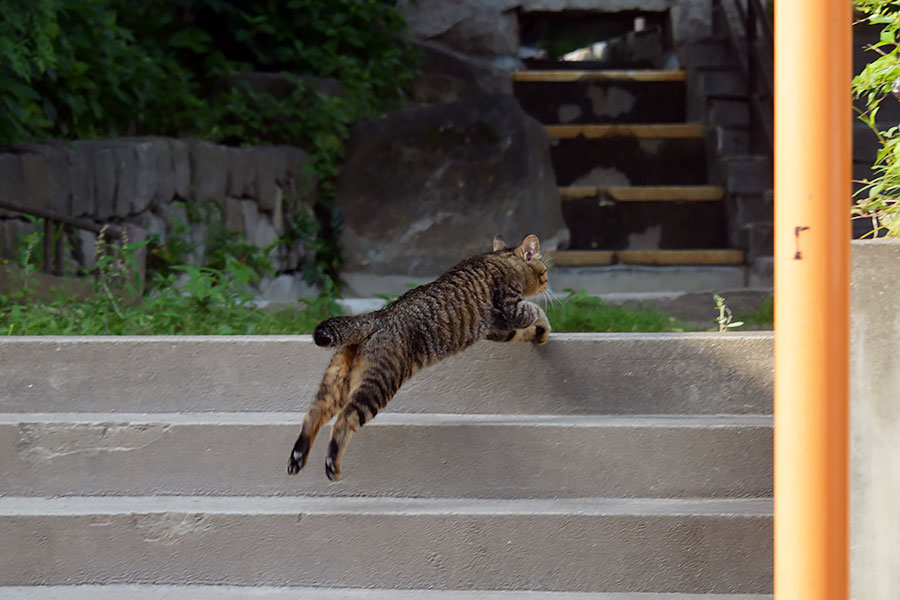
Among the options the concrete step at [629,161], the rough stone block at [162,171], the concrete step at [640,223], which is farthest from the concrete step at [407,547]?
the concrete step at [629,161]

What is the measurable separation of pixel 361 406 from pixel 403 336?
276 mm

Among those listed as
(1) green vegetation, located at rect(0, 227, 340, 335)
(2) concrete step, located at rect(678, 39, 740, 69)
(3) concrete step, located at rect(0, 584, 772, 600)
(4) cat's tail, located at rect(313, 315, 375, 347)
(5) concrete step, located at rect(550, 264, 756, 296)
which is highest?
(2) concrete step, located at rect(678, 39, 740, 69)

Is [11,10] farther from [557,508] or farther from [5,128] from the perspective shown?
[557,508]

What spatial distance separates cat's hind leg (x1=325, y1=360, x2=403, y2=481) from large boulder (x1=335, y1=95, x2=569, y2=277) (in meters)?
4.12

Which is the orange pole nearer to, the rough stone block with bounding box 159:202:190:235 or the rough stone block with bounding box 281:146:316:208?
the rough stone block with bounding box 159:202:190:235

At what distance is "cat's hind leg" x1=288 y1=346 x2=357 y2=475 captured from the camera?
9.70 ft

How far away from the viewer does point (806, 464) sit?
1648 mm

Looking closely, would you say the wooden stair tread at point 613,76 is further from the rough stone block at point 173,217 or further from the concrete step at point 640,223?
the rough stone block at point 173,217

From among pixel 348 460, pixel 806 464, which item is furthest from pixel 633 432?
pixel 806 464

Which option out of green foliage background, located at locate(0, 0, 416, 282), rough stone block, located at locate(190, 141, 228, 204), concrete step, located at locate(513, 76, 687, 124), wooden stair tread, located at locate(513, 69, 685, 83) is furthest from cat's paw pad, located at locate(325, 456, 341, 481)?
wooden stair tread, located at locate(513, 69, 685, 83)

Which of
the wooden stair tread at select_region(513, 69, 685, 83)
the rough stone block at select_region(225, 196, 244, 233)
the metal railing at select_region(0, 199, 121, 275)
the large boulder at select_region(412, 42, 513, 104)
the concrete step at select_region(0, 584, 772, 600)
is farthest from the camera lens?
the large boulder at select_region(412, 42, 513, 104)

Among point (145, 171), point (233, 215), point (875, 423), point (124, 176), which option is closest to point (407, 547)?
point (875, 423)

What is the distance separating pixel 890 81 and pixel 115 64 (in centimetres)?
470

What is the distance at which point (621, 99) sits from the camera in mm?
9039
